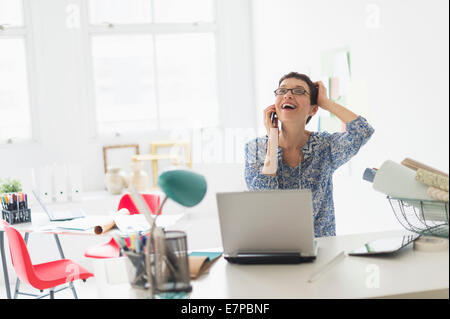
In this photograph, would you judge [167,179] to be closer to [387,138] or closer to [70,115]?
[387,138]

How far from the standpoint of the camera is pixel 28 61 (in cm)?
538

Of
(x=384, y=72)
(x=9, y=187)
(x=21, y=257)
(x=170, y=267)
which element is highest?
(x=384, y=72)

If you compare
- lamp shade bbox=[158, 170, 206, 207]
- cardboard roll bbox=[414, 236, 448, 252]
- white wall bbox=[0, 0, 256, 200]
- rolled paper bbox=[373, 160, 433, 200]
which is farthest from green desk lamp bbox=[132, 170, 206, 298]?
white wall bbox=[0, 0, 256, 200]

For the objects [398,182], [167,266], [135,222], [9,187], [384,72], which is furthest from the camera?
[9,187]

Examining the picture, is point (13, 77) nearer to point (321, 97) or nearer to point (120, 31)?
point (120, 31)

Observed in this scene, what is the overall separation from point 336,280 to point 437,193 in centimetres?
54

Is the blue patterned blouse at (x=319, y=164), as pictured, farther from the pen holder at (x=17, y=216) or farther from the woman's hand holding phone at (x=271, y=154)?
the pen holder at (x=17, y=216)

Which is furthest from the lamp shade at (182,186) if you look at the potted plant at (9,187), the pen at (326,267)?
the potted plant at (9,187)

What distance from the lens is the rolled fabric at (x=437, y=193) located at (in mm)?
2033

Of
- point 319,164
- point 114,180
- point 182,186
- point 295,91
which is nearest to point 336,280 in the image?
point 182,186

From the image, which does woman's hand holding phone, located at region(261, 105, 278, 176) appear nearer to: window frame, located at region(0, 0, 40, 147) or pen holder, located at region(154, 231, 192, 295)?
pen holder, located at region(154, 231, 192, 295)

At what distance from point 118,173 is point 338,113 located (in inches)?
128

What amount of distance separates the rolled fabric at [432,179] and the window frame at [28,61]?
4.21 meters
